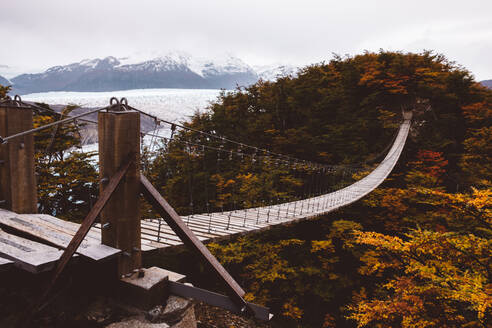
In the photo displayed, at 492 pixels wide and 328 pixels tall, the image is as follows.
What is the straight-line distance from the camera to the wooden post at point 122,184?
99 centimetres

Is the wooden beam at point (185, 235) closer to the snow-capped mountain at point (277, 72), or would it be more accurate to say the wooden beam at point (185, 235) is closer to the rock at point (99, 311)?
the rock at point (99, 311)

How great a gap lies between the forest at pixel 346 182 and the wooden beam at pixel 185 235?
48.7 inches

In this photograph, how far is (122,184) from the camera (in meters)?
1.02

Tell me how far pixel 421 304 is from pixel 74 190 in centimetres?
675

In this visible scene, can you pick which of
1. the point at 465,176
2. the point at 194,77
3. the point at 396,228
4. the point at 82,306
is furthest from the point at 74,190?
the point at 194,77

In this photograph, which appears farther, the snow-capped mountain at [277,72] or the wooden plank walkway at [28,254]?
the snow-capped mountain at [277,72]

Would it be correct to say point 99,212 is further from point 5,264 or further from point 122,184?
point 5,264

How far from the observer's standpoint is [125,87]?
98.1m

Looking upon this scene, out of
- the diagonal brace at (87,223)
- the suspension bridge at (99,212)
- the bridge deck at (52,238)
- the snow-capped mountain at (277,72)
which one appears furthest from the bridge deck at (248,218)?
the snow-capped mountain at (277,72)

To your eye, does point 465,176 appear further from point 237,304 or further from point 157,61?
point 157,61

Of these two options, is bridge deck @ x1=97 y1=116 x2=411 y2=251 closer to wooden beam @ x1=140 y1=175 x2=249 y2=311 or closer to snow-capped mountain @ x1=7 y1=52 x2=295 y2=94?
wooden beam @ x1=140 y1=175 x2=249 y2=311

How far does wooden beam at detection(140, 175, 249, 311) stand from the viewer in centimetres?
107

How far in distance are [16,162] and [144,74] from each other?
12018 centimetres

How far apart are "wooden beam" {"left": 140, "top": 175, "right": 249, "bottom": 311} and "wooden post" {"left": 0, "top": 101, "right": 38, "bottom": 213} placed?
0.84 metres
